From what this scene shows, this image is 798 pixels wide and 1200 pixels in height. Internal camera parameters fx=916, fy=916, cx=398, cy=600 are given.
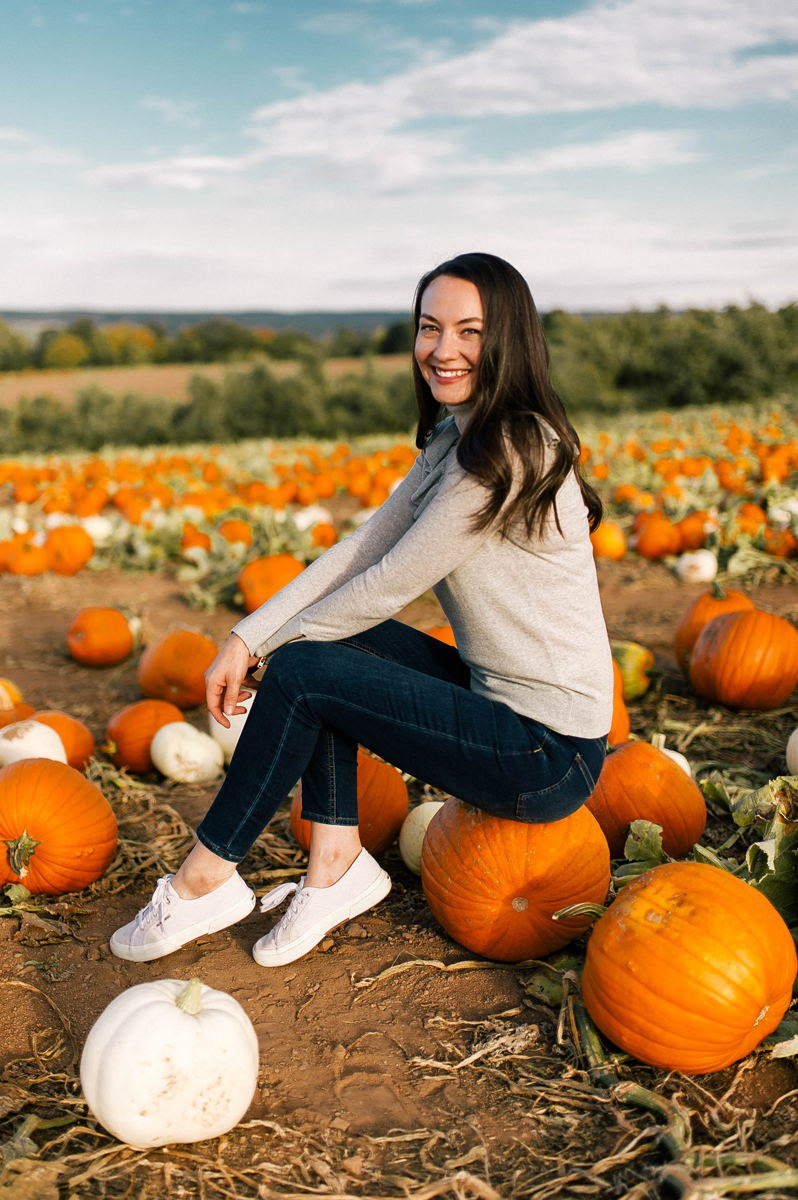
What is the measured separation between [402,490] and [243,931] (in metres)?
1.47

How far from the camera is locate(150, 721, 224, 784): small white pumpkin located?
3.84 metres

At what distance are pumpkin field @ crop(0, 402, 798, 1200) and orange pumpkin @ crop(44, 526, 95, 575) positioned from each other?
119 inches

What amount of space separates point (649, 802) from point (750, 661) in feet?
4.63

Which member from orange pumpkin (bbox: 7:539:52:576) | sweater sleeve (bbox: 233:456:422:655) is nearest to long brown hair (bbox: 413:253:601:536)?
sweater sleeve (bbox: 233:456:422:655)

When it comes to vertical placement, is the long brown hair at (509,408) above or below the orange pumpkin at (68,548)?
above

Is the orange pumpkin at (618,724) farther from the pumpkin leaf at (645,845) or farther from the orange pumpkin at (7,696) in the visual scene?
the orange pumpkin at (7,696)

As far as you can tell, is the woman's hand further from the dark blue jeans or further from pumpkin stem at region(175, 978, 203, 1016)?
pumpkin stem at region(175, 978, 203, 1016)

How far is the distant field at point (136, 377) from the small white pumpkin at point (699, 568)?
20.1 metres

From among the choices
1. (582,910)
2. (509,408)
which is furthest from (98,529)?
(582,910)

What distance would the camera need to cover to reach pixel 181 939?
2664 mm

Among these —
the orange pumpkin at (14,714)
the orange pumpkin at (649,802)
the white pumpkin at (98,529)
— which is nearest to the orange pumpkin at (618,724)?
the orange pumpkin at (649,802)

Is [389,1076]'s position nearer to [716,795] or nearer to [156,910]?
[156,910]

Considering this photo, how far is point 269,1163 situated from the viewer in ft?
6.39

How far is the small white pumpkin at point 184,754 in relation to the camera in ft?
12.6
